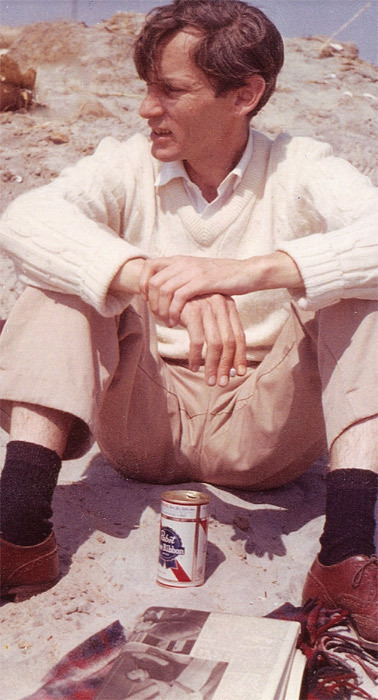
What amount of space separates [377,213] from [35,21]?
265 inches

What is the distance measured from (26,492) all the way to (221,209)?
1.09m

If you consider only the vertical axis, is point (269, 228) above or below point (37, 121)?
above

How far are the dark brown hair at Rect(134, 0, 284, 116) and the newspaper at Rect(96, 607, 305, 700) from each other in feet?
5.21

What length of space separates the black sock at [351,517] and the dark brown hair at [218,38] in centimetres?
127

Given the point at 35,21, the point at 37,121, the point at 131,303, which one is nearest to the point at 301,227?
the point at 131,303

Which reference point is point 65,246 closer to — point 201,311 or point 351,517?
point 201,311

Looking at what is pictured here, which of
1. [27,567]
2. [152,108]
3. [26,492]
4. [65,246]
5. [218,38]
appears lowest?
[27,567]

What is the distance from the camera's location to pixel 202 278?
202 centimetres

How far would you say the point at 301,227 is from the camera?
2541 millimetres

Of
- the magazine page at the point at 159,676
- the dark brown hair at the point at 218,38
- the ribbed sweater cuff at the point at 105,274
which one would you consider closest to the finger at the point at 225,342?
the ribbed sweater cuff at the point at 105,274

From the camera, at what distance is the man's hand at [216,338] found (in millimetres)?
1948

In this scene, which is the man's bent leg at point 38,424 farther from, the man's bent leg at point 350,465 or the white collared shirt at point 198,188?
the white collared shirt at point 198,188

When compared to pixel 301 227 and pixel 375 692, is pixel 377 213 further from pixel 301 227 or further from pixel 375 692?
pixel 375 692

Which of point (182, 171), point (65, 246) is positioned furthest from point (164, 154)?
point (65, 246)
